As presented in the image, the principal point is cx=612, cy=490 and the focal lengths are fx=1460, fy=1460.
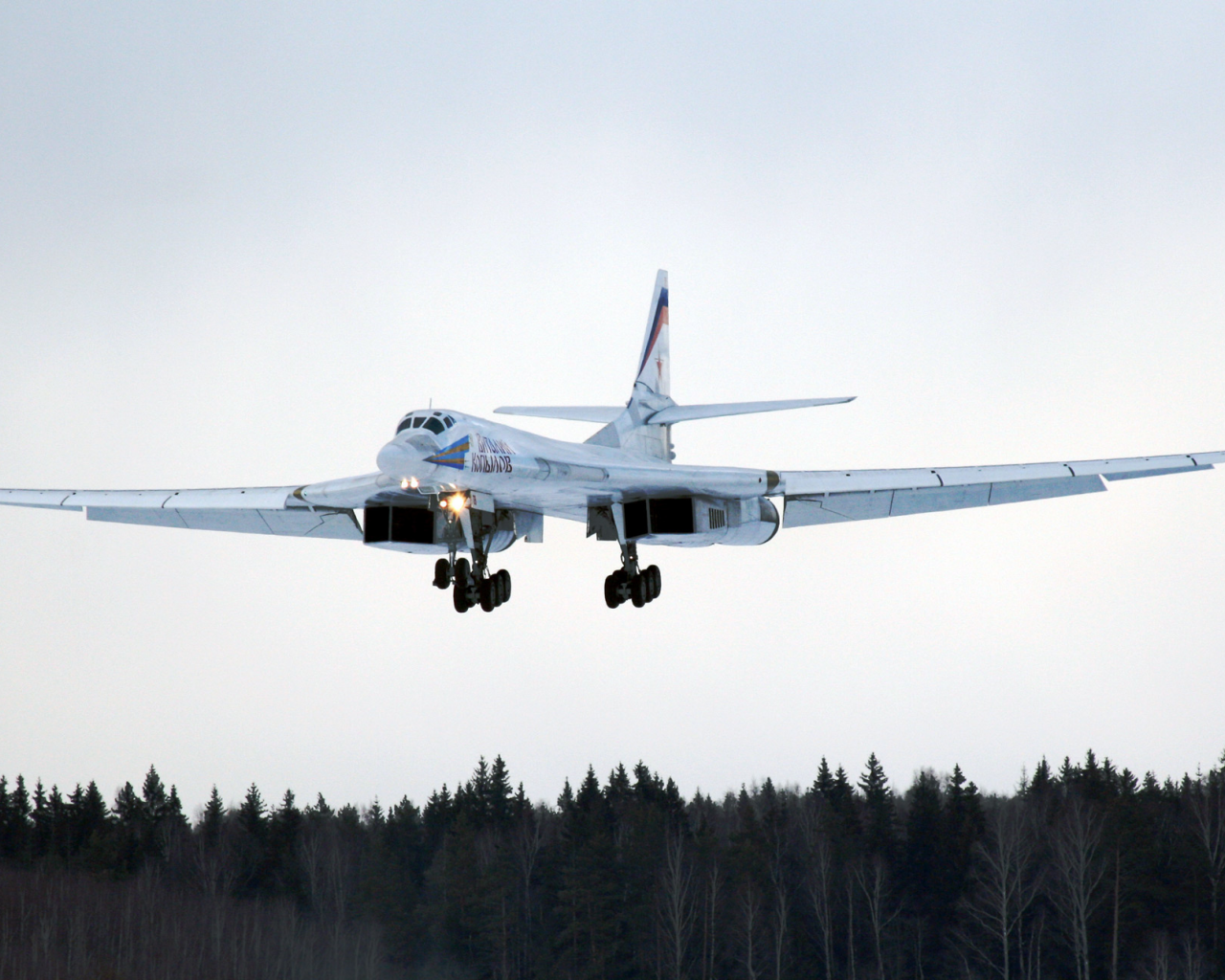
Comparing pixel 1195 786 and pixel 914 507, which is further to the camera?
pixel 1195 786

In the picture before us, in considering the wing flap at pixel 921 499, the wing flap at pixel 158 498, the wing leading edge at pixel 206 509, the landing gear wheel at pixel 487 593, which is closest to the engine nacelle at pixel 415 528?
the landing gear wheel at pixel 487 593

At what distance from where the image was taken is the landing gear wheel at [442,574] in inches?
972

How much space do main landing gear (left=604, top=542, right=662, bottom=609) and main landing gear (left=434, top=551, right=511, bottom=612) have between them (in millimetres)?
2660

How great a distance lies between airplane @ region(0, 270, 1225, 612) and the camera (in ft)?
75.5

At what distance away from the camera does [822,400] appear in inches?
1040

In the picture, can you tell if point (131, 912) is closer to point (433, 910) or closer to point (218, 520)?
point (433, 910)

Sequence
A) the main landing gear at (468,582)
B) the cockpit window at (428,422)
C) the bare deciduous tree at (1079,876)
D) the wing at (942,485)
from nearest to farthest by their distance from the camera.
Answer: the cockpit window at (428,422), the main landing gear at (468,582), the wing at (942,485), the bare deciduous tree at (1079,876)

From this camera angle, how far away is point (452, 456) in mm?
20750

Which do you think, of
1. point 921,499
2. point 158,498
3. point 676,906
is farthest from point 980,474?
point 676,906

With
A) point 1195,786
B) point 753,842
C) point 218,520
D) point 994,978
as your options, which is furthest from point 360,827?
point 218,520

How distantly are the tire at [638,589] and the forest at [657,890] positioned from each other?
39737mm

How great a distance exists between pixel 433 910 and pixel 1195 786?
38.2 m

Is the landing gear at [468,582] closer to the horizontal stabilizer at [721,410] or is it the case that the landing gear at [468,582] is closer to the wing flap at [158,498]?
the wing flap at [158,498]

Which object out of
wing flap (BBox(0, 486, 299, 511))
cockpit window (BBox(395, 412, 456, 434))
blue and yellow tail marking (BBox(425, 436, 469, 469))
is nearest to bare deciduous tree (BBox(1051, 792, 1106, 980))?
wing flap (BBox(0, 486, 299, 511))
